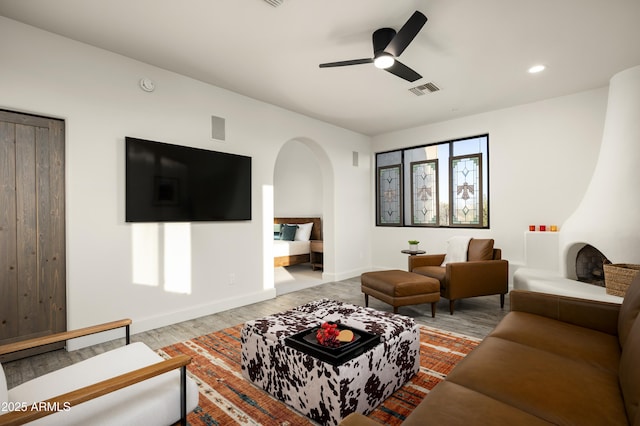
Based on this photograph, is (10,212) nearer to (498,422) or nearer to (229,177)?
(229,177)

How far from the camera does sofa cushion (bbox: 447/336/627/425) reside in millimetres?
1150

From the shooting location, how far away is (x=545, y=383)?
133 cm

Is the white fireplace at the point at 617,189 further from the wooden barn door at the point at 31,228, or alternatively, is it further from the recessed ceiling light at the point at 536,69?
the wooden barn door at the point at 31,228

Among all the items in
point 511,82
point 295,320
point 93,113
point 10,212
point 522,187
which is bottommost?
point 295,320

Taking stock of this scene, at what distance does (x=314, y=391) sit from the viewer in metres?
1.78

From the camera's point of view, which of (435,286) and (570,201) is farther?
(570,201)

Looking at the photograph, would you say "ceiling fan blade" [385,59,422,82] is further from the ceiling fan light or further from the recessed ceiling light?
the recessed ceiling light

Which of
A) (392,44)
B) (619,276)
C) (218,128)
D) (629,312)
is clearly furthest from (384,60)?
(619,276)

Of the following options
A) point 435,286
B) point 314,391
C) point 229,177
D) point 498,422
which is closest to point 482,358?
point 498,422

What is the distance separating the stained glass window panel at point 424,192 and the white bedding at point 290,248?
235cm

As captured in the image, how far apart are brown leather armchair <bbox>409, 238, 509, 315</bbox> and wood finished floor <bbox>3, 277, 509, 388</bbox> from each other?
25 cm

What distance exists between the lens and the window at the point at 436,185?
5.23 meters

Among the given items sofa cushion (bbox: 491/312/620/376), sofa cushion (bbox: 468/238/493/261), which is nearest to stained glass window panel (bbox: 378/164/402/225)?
sofa cushion (bbox: 468/238/493/261)

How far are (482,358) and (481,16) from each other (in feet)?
8.51
